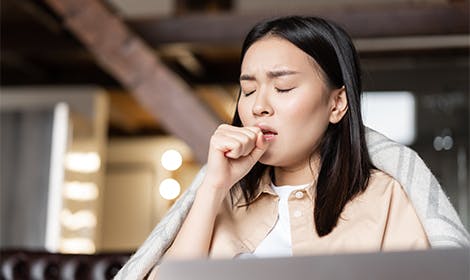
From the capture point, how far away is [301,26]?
48.2 inches

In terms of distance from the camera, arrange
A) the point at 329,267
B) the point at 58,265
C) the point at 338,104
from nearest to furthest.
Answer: the point at 329,267
the point at 338,104
the point at 58,265

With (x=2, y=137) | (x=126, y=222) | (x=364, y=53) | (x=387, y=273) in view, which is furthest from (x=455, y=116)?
(x=387, y=273)

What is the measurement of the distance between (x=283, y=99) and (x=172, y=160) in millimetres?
7230

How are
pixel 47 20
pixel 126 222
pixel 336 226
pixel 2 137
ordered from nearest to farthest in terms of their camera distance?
pixel 336 226
pixel 47 20
pixel 2 137
pixel 126 222

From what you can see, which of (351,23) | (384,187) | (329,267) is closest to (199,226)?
(384,187)

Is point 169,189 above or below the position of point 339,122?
above

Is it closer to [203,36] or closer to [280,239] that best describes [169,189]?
[203,36]

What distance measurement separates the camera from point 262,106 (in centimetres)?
116

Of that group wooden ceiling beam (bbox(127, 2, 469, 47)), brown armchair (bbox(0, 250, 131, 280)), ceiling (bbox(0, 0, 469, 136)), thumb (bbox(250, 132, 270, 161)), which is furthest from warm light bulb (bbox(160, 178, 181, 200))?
thumb (bbox(250, 132, 270, 161))

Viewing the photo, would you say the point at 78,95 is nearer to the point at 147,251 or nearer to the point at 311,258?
the point at 147,251

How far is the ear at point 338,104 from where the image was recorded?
4.07ft

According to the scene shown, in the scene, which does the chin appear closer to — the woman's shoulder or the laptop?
the woman's shoulder

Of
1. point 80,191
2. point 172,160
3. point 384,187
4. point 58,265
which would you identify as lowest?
point 58,265

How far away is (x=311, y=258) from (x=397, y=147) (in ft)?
2.05
